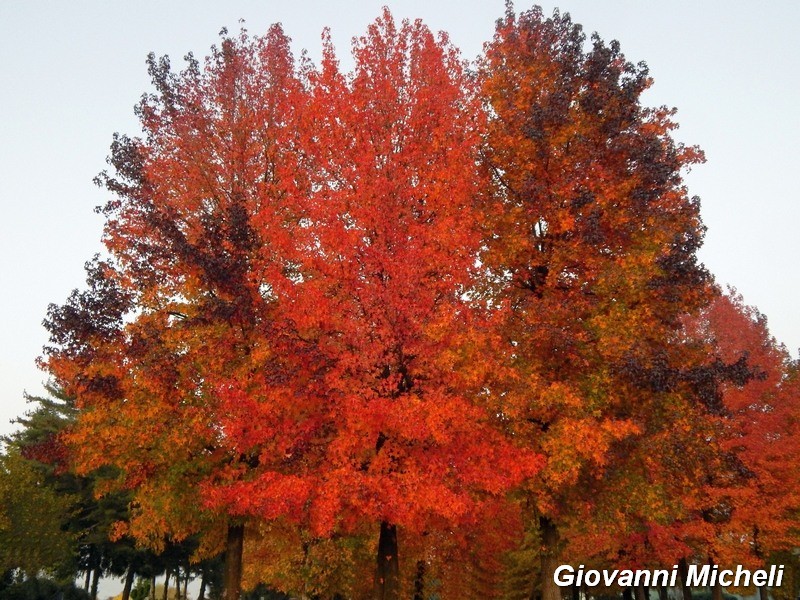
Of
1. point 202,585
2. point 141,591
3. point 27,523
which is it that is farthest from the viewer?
point 202,585

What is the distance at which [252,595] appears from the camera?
55.9m

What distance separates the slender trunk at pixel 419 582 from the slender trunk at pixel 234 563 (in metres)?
14.6

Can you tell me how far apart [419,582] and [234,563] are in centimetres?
1553

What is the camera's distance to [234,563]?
16281mm

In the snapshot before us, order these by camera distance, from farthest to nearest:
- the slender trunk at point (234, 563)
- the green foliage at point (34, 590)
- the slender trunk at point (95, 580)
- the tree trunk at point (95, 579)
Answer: the tree trunk at point (95, 579) < the slender trunk at point (95, 580) < the green foliage at point (34, 590) < the slender trunk at point (234, 563)

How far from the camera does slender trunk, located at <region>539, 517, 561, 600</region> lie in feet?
46.6

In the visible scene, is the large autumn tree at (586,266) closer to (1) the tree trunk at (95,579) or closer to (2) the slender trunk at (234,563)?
(2) the slender trunk at (234,563)

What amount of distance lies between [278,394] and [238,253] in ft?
12.9

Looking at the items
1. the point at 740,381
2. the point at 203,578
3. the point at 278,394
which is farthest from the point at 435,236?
the point at 203,578

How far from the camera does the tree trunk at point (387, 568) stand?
14781 millimetres

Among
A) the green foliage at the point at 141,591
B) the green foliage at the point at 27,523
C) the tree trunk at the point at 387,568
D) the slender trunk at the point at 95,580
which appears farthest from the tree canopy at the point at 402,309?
the green foliage at the point at 141,591

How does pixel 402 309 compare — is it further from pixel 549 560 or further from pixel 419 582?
pixel 419 582

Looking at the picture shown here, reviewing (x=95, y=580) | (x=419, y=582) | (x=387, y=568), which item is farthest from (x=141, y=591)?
(x=387, y=568)

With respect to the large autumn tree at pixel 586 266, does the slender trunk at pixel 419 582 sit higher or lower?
lower
